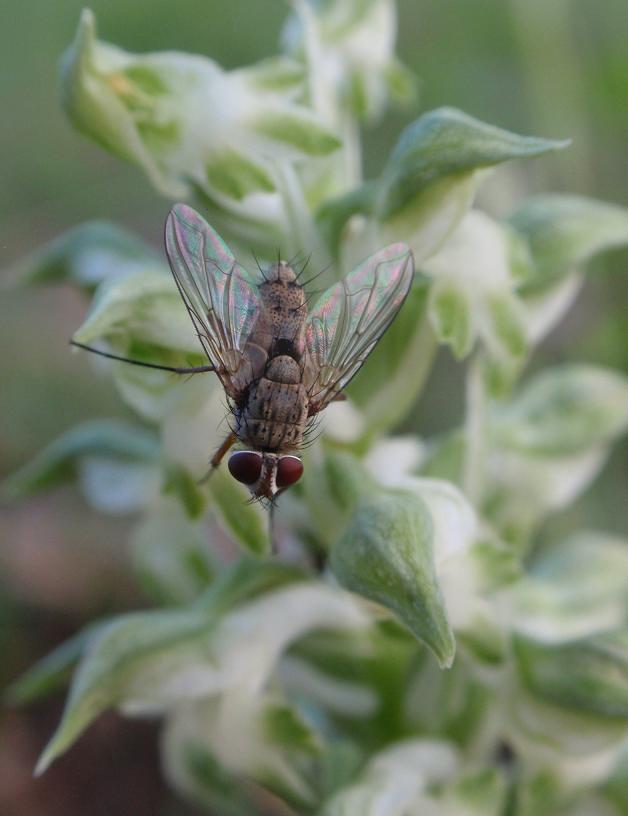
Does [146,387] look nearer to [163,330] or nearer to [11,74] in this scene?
[163,330]

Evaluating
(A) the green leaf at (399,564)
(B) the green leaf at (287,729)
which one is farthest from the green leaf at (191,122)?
(B) the green leaf at (287,729)

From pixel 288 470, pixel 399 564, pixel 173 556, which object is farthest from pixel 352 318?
pixel 173 556

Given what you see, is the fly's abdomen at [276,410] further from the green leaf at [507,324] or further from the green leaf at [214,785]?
the green leaf at [214,785]

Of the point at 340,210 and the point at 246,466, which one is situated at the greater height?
the point at 340,210

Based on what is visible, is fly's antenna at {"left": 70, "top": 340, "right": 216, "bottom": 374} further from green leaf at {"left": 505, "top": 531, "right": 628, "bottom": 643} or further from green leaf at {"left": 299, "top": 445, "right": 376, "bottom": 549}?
green leaf at {"left": 505, "top": 531, "right": 628, "bottom": 643}

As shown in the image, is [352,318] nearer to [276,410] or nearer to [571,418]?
[276,410]

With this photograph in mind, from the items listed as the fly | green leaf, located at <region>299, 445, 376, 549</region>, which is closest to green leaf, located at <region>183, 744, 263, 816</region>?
green leaf, located at <region>299, 445, 376, 549</region>

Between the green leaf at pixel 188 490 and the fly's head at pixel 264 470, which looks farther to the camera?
the green leaf at pixel 188 490
